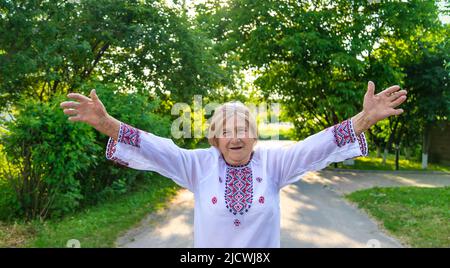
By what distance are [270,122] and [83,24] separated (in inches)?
363

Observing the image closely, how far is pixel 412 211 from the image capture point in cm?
816

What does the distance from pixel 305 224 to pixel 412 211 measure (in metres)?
2.30

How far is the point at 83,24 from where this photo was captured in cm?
1267

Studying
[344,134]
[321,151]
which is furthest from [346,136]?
[321,151]

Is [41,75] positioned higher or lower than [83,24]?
lower

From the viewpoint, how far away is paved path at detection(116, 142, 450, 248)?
607 centimetres

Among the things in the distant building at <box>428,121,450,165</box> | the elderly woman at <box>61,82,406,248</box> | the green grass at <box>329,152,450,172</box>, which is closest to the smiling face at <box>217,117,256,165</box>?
the elderly woman at <box>61,82,406,248</box>

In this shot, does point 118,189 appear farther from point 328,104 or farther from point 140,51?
point 328,104

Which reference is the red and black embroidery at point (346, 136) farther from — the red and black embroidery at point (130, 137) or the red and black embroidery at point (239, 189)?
the red and black embroidery at point (130, 137)

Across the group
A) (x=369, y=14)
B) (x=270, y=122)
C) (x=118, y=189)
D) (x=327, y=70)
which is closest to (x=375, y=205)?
(x=118, y=189)

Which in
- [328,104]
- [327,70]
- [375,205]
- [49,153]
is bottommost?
[375,205]

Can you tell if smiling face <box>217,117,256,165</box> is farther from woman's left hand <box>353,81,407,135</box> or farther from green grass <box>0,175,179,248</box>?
green grass <box>0,175,179,248</box>

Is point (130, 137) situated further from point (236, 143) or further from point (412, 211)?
point (412, 211)

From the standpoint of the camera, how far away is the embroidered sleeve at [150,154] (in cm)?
202
